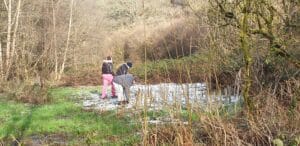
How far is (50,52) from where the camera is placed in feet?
95.6

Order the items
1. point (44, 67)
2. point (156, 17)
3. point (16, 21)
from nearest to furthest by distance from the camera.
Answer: point (16, 21) → point (44, 67) → point (156, 17)

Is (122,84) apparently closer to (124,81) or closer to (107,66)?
(124,81)

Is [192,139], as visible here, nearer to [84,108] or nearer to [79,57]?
[84,108]

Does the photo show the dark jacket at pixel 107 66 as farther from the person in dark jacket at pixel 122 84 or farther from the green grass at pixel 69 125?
the green grass at pixel 69 125

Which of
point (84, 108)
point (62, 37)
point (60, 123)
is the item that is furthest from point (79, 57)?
point (60, 123)

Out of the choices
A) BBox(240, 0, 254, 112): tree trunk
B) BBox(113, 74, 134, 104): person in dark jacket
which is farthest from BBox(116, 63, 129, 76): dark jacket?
BBox(240, 0, 254, 112): tree trunk

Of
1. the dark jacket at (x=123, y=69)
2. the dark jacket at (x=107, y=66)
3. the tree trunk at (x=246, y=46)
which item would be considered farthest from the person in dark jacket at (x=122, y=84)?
the tree trunk at (x=246, y=46)

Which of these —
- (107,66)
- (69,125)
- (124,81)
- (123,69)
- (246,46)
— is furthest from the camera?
(107,66)

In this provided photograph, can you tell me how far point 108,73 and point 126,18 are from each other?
20.2m

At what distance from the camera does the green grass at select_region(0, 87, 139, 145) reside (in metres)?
9.63

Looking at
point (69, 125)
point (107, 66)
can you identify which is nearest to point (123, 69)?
point (107, 66)

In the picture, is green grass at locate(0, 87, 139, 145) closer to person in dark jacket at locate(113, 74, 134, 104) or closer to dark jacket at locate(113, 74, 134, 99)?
person in dark jacket at locate(113, 74, 134, 104)

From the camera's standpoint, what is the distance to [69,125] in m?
11.7

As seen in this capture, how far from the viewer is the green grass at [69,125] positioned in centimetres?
963
